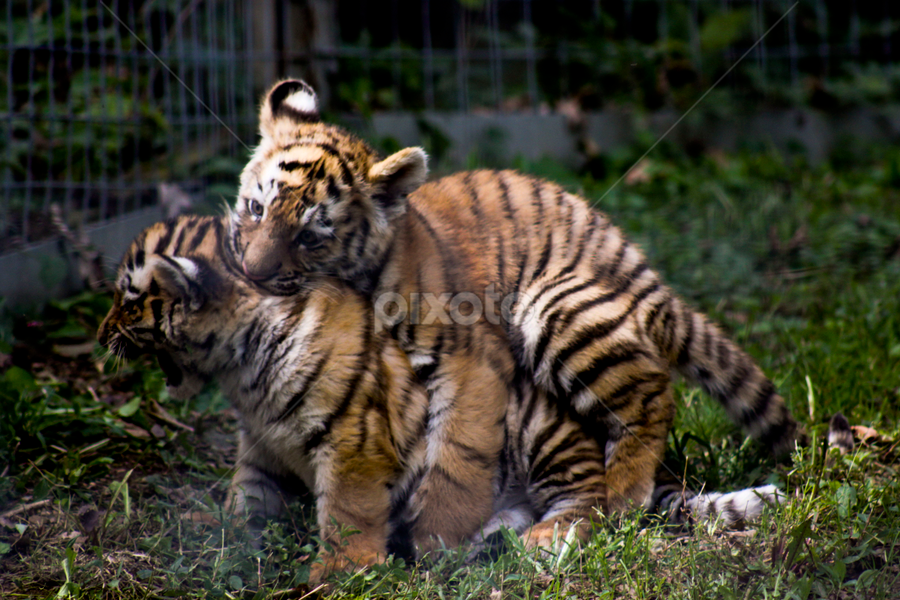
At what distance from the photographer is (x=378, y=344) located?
9.23 ft

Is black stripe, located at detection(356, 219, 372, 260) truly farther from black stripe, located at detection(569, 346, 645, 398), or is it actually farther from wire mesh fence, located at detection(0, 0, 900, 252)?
wire mesh fence, located at detection(0, 0, 900, 252)

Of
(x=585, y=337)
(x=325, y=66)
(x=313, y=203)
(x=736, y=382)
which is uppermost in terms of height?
(x=325, y=66)

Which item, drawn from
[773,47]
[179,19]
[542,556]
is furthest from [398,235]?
[773,47]

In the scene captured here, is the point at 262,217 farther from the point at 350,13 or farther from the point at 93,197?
the point at 350,13

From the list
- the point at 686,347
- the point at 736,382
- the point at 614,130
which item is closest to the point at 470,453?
the point at 686,347

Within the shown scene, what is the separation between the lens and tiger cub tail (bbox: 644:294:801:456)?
3.04 metres

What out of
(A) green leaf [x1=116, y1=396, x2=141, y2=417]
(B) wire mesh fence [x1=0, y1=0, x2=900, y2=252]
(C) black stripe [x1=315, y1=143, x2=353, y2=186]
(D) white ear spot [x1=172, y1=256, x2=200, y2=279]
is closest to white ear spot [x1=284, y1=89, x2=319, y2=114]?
(C) black stripe [x1=315, y1=143, x2=353, y2=186]

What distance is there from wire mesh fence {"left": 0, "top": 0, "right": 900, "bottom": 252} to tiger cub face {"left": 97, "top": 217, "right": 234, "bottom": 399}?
147 centimetres

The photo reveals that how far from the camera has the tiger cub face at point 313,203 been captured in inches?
111

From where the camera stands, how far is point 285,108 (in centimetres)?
324

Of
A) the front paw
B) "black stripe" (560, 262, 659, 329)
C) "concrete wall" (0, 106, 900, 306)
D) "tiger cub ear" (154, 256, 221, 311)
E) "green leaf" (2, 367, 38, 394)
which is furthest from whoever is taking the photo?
"concrete wall" (0, 106, 900, 306)

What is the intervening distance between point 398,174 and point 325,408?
0.95 meters

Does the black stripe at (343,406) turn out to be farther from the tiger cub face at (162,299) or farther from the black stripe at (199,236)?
the black stripe at (199,236)

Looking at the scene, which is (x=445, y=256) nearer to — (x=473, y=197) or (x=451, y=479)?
(x=473, y=197)
